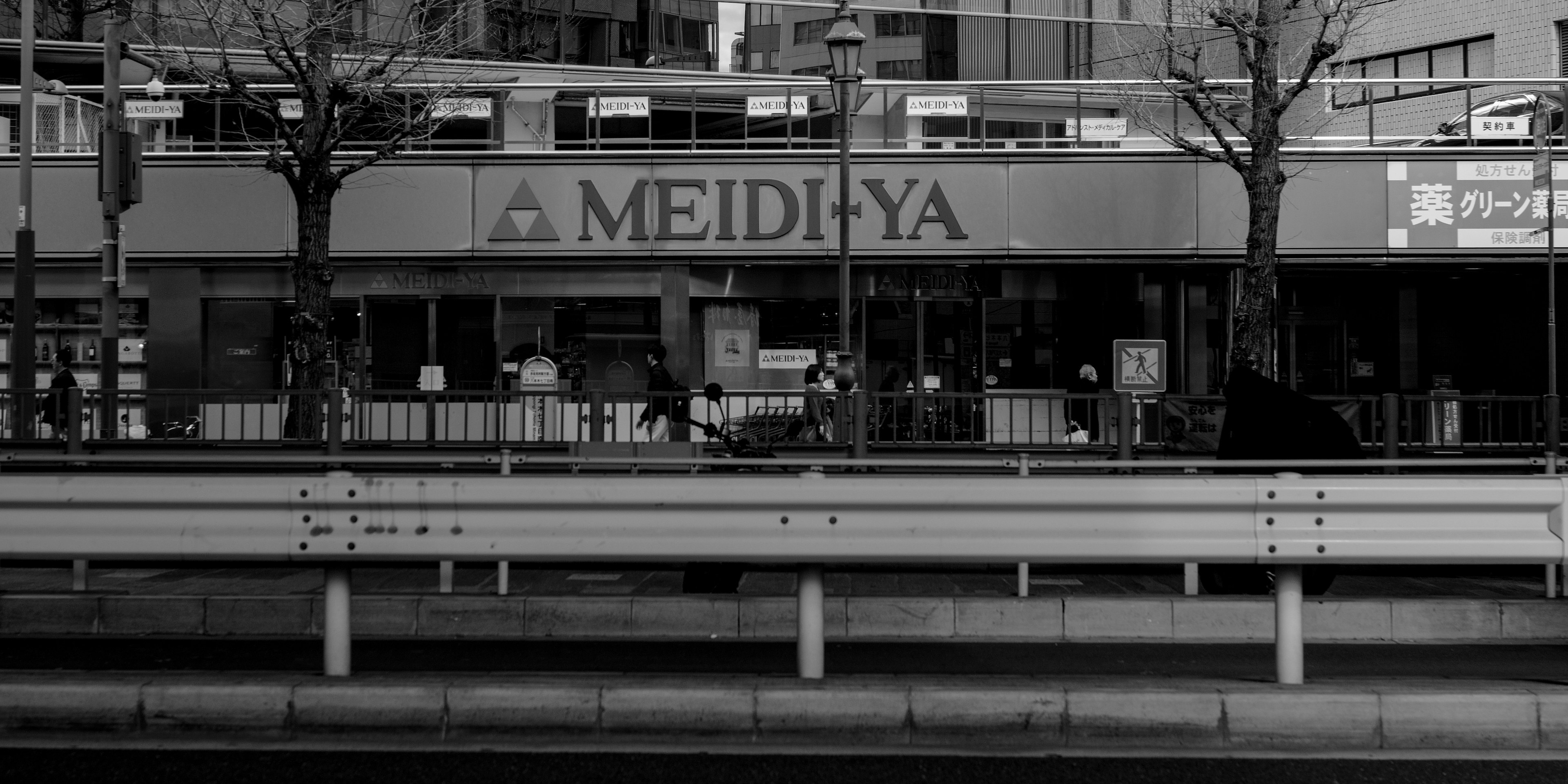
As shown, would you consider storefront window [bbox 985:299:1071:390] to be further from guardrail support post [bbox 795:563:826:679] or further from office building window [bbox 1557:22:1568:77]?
guardrail support post [bbox 795:563:826:679]

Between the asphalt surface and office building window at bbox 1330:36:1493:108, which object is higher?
office building window at bbox 1330:36:1493:108

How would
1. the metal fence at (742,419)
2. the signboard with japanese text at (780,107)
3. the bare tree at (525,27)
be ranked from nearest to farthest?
the metal fence at (742,419) → the signboard with japanese text at (780,107) → the bare tree at (525,27)

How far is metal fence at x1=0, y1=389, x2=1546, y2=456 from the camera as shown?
38.0 ft

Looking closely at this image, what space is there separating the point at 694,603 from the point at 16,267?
42.6 feet

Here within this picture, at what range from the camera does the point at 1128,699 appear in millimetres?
5016

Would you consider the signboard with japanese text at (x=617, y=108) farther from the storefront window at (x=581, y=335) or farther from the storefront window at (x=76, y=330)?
the storefront window at (x=76, y=330)

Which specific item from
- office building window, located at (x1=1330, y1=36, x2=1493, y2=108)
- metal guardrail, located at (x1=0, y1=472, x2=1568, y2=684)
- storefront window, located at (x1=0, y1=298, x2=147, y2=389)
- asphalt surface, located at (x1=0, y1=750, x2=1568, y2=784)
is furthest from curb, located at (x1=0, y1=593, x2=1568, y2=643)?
office building window, located at (x1=1330, y1=36, x2=1493, y2=108)

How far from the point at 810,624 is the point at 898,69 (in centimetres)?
2045

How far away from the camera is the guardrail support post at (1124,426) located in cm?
1020

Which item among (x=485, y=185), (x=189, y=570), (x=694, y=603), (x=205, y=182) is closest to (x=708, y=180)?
(x=485, y=185)

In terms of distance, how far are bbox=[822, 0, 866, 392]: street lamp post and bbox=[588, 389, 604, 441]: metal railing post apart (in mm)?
3885

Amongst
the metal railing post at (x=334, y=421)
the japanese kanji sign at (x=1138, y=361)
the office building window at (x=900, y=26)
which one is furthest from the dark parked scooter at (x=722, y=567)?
the office building window at (x=900, y=26)

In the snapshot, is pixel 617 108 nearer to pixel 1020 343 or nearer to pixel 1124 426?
pixel 1020 343

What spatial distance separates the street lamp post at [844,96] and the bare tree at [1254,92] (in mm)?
3844
